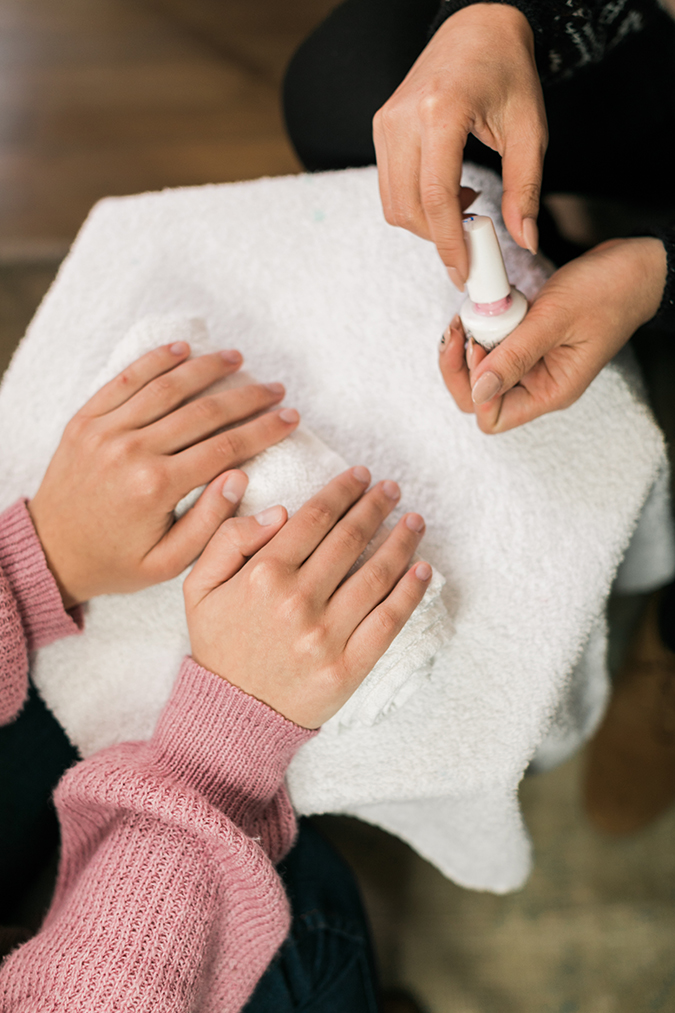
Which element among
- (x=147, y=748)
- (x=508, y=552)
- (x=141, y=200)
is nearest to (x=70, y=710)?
(x=147, y=748)

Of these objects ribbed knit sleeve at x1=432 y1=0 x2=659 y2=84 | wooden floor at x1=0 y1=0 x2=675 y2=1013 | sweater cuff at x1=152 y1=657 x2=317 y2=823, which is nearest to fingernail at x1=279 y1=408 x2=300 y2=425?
sweater cuff at x1=152 y1=657 x2=317 y2=823

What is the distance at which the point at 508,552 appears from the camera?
1.81ft

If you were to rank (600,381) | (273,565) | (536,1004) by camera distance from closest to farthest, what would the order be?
(273,565) < (600,381) < (536,1004)

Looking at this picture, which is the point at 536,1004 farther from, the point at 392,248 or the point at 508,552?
the point at 392,248

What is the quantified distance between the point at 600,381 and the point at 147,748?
493 millimetres

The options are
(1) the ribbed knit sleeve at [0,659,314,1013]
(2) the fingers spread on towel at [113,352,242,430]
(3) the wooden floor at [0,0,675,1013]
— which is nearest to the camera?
(1) the ribbed knit sleeve at [0,659,314,1013]

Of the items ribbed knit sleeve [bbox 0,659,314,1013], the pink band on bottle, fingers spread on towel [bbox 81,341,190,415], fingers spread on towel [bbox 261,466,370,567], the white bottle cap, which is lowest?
ribbed knit sleeve [bbox 0,659,314,1013]

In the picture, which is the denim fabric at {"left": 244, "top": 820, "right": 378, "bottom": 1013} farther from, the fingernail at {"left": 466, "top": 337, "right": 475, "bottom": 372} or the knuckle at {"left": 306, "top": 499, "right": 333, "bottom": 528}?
the fingernail at {"left": 466, "top": 337, "right": 475, "bottom": 372}

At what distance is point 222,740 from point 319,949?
10.9 inches

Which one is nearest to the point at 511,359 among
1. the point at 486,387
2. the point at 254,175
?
the point at 486,387

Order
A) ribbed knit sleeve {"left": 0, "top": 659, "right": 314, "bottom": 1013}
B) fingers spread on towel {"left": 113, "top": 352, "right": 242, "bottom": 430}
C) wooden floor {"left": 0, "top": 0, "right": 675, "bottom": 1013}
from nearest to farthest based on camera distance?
1. ribbed knit sleeve {"left": 0, "top": 659, "right": 314, "bottom": 1013}
2. fingers spread on towel {"left": 113, "top": 352, "right": 242, "bottom": 430}
3. wooden floor {"left": 0, "top": 0, "right": 675, "bottom": 1013}

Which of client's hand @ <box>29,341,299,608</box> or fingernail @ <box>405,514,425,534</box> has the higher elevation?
client's hand @ <box>29,341,299,608</box>

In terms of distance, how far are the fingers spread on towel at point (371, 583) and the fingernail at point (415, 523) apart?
0.04 ft

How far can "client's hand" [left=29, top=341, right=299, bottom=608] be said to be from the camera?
53 centimetres
